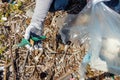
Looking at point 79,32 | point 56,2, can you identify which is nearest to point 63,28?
point 79,32

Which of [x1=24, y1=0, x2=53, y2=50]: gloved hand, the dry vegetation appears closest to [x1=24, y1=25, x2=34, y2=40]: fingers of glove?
[x1=24, y1=0, x2=53, y2=50]: gloved hand

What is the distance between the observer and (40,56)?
2.99m

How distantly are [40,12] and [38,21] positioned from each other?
0.28ft

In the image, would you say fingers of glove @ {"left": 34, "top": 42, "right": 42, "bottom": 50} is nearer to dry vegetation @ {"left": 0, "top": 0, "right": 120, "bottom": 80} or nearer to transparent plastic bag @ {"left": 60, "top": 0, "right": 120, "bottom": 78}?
dry vegetation @ {"left": 0, "top": 0, "right": 120, "bottom": 80}

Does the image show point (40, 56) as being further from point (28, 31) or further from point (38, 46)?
point (28, 31)

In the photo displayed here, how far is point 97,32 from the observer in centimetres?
246

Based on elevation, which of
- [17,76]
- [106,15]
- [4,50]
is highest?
[106,15]

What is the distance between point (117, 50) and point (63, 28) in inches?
30.8

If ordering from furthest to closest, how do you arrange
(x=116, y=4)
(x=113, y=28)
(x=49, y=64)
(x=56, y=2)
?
(x=56, y=2)
(x=116, y=4)
(x=49, y=64)
(x=113, y=28)

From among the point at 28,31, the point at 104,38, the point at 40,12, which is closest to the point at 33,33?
the point at 28,31

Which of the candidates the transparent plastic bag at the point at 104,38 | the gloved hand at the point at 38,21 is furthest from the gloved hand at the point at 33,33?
the transparent plastic bag at the point at 104,38

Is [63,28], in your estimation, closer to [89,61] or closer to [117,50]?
[89,61]

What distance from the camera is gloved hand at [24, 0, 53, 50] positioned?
9.75 ft

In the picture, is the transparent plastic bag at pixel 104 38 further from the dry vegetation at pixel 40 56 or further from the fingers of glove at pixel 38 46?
the fingers of glove at pixel 38 46
